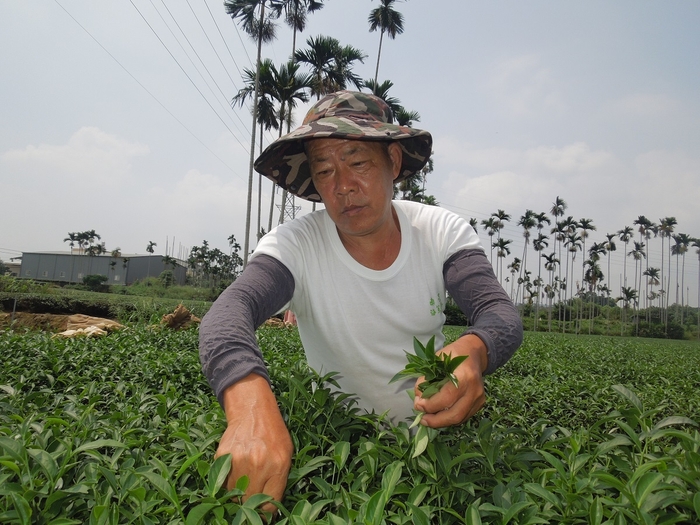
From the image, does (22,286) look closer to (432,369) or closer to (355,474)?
(355,474)

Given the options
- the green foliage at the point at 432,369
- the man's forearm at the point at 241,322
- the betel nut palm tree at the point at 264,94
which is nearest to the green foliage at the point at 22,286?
the betel nut palm tree at the point at 264,94

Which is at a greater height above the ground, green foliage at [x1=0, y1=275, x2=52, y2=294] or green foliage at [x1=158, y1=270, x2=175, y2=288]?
green foliage at [x1=158, y1=270, x2=175, y2=288]

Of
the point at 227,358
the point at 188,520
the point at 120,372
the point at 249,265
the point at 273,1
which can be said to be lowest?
the point at 120,372

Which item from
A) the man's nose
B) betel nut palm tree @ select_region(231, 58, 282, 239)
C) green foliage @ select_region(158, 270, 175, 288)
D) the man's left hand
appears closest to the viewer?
the man's left hand

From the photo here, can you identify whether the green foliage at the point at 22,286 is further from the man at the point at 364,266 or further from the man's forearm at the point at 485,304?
the man's forearm at the point at 485,304

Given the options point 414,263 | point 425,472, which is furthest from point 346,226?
point 425,472

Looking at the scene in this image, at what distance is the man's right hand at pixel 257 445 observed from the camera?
0.90 m

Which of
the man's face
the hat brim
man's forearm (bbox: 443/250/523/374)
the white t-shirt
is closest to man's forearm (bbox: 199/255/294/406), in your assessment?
the white t-shirt

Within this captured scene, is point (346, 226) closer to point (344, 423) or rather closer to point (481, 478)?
point (344, 423)

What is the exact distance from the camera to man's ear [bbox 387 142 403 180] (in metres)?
1.74

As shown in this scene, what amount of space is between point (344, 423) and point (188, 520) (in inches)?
21.0

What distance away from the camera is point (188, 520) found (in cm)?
79

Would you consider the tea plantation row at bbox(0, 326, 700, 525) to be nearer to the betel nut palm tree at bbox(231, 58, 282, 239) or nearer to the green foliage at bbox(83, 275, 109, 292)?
the betel nut palm tree at bbox(231, 58, 282, 239)

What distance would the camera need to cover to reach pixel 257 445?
0.91 m
